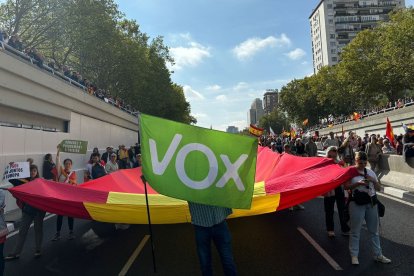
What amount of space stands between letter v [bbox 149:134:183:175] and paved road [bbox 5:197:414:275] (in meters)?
2.22

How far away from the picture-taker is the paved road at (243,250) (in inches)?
228

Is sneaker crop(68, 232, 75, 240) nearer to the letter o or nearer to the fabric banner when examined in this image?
the fabric banner

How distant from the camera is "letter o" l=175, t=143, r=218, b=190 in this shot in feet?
14.1

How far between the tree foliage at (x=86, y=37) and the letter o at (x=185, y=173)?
2571 cm

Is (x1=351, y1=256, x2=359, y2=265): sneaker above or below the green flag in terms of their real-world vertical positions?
below

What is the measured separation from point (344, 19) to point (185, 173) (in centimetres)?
13623

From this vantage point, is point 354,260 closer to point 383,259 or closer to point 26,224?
point 383,259

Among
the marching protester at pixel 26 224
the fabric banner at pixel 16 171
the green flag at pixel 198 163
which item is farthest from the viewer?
the fabric banner at pixel 16 171

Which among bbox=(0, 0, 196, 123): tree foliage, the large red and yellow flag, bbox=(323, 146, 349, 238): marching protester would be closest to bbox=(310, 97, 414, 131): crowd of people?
bbox=(0, 0, 196, 123): tree foliage

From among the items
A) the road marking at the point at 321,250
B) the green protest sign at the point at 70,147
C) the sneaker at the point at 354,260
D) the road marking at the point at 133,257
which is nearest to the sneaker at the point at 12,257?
the road marking at the point at 133,257

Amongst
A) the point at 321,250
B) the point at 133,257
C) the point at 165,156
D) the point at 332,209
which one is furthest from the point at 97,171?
the point at 165,156

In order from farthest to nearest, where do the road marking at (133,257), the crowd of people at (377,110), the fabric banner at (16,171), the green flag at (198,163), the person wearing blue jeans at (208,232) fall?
the crowd of people at (377,110)
the fabric banner at (16,171)
the road marking at (133,257)
the person wearing blue jeans at (208,232)
the green flag at (198,163)

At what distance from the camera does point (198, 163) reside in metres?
4.36

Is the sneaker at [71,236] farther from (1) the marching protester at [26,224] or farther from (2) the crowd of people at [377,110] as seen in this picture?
(2) the crowd of people at [377,110]
